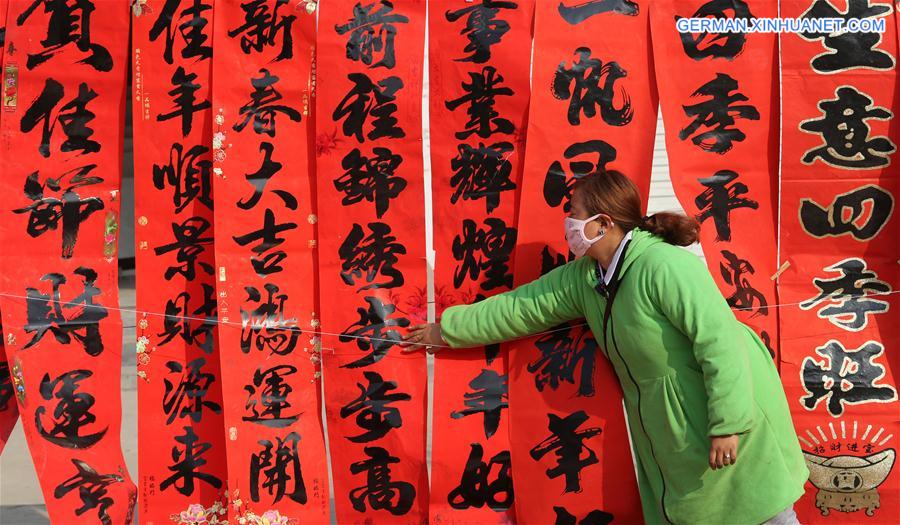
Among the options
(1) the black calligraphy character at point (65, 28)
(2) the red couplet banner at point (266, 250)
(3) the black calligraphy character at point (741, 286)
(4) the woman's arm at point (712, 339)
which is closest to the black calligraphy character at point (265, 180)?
(2) the red couplet banner at point (266, 250)

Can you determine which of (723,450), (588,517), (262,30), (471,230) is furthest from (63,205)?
(723,450)

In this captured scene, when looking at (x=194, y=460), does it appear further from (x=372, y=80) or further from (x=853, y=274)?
(x=853, y=274)

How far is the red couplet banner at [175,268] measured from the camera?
3346 mm

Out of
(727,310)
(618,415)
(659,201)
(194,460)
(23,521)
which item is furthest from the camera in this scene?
(659,201)

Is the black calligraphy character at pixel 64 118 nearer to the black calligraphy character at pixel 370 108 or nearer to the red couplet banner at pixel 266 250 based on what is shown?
the red couplet banner at pixel 266 250

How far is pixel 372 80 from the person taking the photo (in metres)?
3.26

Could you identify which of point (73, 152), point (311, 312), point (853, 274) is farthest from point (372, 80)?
point (853, 274)

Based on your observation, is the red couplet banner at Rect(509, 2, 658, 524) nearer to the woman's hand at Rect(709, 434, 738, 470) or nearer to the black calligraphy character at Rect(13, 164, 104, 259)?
the woman's hand at Rect(709, 434, 738, 470)

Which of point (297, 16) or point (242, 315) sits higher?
point (297, 16)

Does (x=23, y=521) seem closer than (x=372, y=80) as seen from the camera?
No

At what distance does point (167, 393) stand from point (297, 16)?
1599 millimetres

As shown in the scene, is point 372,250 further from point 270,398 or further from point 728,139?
point 728,139

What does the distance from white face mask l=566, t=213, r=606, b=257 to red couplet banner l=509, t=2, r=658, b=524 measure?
1.00ft

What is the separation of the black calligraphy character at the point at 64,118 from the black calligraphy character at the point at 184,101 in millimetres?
298
